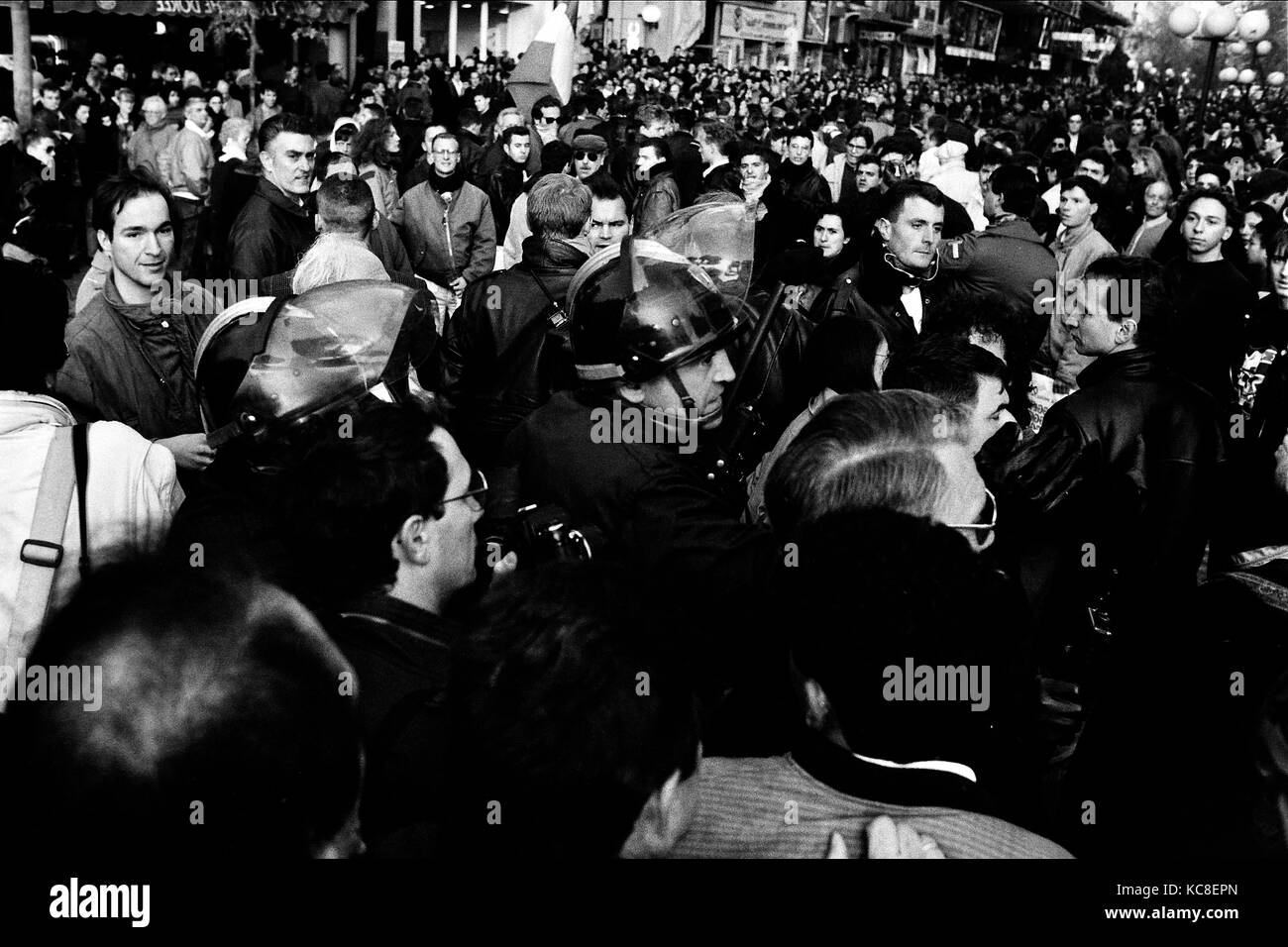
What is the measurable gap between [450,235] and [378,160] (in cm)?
159

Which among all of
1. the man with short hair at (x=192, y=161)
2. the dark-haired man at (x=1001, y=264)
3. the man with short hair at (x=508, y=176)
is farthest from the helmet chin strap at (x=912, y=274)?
the man with short hair at (x=192, y=161)

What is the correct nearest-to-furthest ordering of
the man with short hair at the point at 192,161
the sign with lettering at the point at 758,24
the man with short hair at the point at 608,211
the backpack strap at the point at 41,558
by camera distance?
1. the backpack strap at the point at 41,558
2. the man with short hair at the point at 608,211
3. the man with short hair at the point at 192,161
4. the sign with lettering at the point at 758,24

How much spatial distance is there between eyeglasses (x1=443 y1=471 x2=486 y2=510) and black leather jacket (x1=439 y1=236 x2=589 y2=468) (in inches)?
69.8

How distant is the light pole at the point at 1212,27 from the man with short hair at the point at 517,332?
41.7ft

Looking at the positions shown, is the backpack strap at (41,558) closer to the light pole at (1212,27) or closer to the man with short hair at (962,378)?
the man with short hair at (962,378)

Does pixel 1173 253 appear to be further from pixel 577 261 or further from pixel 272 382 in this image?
pixel 272 382

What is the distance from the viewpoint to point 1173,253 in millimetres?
6766

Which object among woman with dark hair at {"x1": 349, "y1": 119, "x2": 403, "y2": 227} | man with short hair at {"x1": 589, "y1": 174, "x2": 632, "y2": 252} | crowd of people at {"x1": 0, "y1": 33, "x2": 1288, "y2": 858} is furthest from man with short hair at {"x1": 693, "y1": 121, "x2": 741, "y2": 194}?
crowd of people at {"x1": 0, "y1": 33, "x2": 1288, "y2": 858}

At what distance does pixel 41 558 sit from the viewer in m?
2.18

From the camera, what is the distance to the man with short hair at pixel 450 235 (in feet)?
23.1

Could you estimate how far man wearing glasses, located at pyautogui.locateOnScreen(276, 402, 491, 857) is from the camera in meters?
1.71

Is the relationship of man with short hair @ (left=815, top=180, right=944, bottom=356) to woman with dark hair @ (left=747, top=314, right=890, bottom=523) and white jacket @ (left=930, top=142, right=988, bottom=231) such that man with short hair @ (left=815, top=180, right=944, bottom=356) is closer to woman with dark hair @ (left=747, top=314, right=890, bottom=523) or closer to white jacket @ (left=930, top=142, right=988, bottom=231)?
woman with dark hair @ (left=747, top=314, right=890, bottom=523)

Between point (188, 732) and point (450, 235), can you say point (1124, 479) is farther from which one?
point (450, 235)

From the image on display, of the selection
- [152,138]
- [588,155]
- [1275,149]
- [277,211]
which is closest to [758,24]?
[1275,149]
